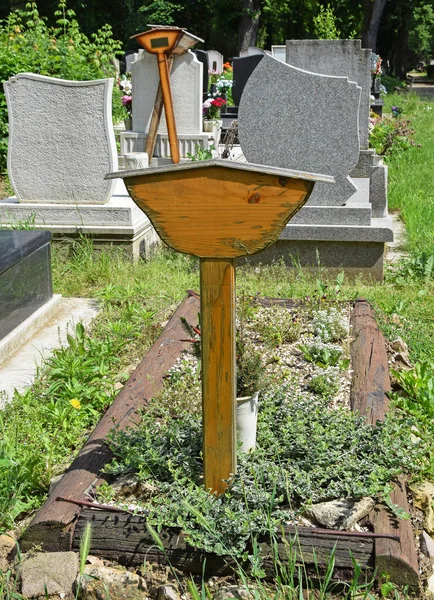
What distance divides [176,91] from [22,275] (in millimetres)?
4910

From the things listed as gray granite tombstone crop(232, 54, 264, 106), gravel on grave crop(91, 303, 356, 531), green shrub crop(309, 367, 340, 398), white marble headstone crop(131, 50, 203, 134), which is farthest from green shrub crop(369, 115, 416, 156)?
green shrub crop(309, 367, 340, 398)

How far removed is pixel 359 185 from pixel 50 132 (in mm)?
2993

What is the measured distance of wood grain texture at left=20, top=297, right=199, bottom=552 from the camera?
288 centimetres

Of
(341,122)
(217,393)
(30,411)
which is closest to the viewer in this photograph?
(217,393)

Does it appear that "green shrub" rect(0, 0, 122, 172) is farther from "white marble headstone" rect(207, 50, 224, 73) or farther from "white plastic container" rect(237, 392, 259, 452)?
"white plastic container" rect(237, 392, 259, 452)

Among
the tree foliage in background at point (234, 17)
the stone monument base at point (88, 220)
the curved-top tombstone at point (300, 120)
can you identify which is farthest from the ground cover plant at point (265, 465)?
the tree foliage in background at point (234, 17)

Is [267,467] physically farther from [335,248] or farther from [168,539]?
[335,248]

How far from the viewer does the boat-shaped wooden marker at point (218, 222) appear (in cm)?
257

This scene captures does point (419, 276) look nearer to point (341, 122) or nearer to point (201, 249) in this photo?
point (341, 122)

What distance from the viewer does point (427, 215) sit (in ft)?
27.4

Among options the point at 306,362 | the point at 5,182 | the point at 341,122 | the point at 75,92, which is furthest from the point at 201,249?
the point at 5,182

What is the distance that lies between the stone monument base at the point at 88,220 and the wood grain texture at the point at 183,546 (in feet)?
13.7

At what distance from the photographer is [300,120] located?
6375 mm

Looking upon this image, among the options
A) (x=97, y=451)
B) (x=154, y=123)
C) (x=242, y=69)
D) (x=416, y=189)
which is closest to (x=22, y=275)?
(x=97, y=451)
